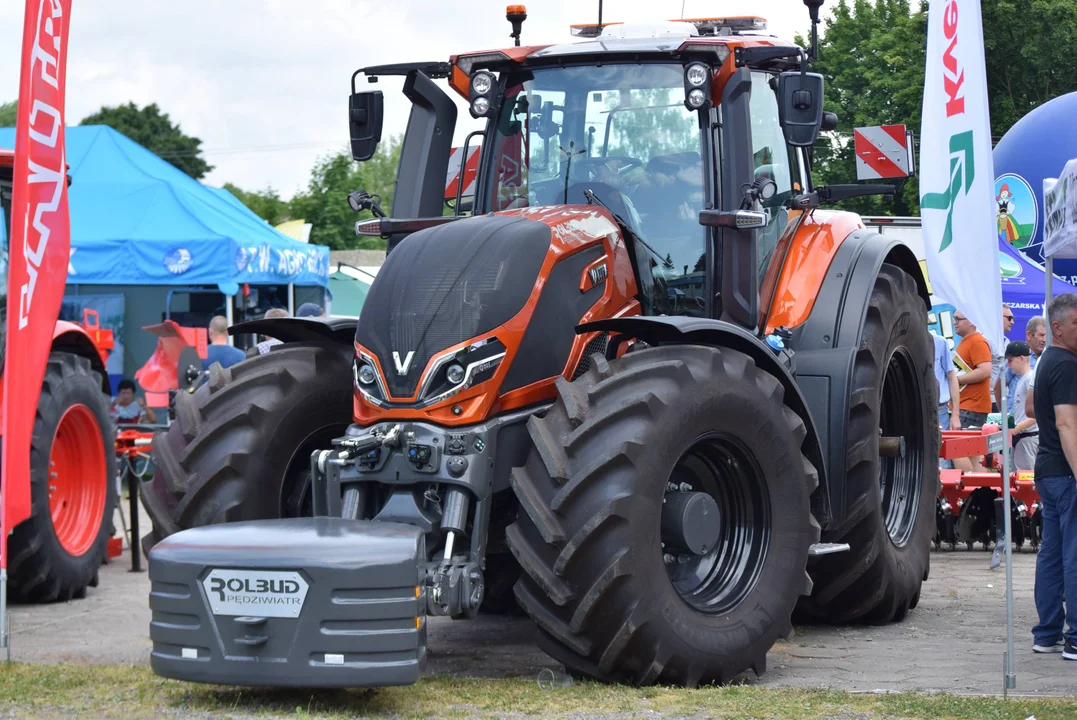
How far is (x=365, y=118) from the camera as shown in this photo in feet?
23.4

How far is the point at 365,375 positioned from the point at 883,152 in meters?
3.74

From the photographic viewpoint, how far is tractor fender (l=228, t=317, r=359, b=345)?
6871mm

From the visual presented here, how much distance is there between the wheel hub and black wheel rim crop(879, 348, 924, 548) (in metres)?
2.64

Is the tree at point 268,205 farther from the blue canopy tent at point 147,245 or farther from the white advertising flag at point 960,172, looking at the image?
the white advertising flag at point 960,172

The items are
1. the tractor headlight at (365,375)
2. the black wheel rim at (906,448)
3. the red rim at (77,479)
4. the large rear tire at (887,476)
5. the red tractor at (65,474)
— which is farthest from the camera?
the red rim at (77,479)

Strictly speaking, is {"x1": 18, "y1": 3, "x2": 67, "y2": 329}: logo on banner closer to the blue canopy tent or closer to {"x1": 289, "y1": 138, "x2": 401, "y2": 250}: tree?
the blue canopy tent

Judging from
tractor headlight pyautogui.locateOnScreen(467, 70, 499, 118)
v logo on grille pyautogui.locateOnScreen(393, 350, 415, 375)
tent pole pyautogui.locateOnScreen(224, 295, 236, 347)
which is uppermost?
tractor headlight pyautogui.locateOnScreen(467, 70, 499, 118)

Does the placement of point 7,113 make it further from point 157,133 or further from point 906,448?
point 906,448

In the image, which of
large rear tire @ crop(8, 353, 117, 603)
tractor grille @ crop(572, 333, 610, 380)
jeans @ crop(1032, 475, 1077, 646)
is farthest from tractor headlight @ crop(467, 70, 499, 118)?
large rear tire @ crop(8, 353, 117, 603)

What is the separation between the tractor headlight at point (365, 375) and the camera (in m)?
5.99

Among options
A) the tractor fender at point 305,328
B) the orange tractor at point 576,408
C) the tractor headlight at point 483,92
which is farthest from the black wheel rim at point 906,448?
the tractor fender at point 305,328

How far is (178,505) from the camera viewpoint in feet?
20.8

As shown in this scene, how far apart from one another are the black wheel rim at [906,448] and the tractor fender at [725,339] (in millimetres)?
1709

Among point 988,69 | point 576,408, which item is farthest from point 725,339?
point 988,69
